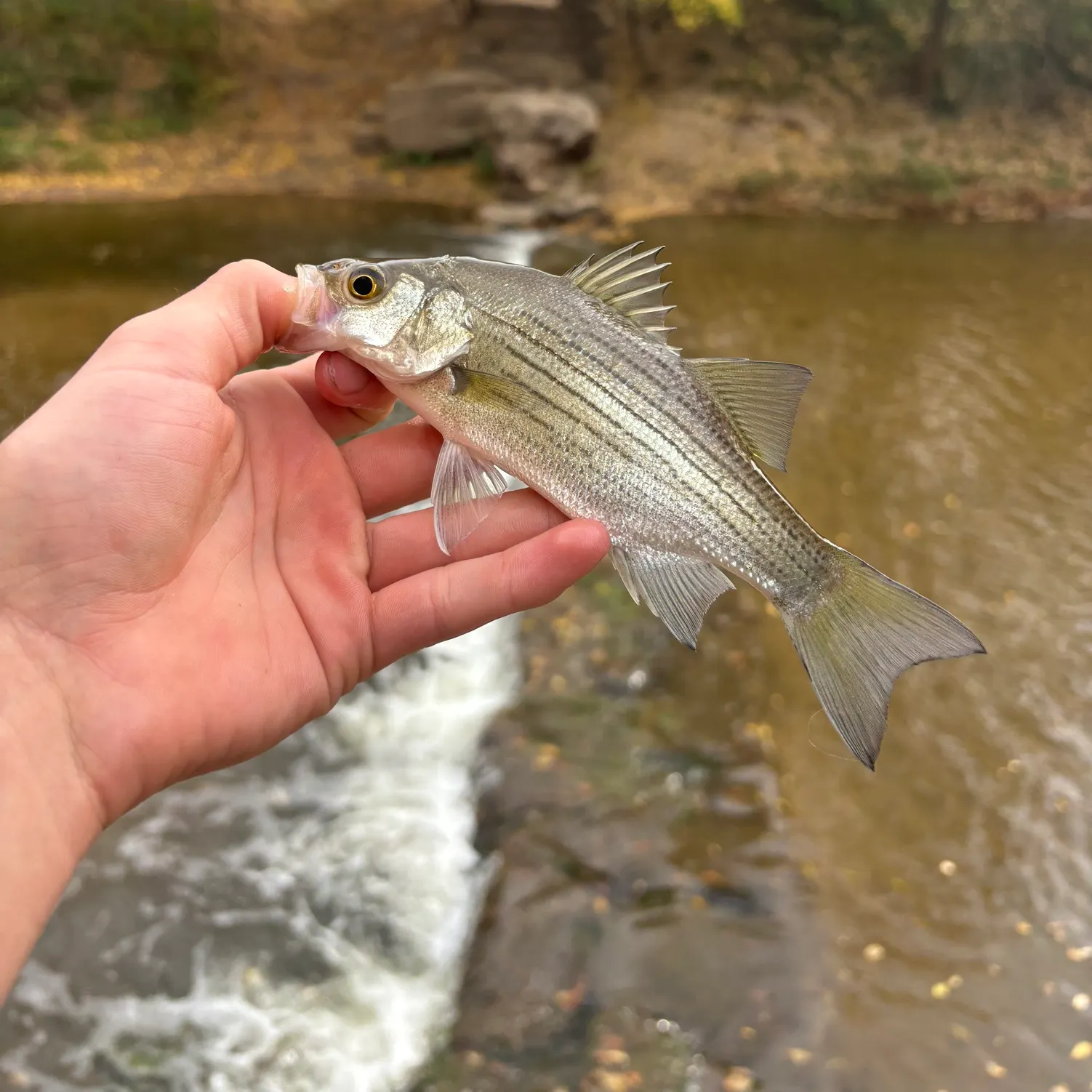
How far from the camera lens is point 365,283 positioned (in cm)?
241

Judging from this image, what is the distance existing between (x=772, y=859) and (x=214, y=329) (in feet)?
11.8

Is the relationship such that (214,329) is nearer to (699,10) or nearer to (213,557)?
(213,557)

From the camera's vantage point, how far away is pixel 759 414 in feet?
7.85

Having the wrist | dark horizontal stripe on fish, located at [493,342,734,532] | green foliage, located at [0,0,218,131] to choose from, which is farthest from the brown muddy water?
green foliage, located at [0,0,218,131]

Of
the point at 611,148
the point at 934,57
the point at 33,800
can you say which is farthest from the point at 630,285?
the point at 934,57

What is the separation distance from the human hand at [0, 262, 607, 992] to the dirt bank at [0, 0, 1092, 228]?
44.4 feet

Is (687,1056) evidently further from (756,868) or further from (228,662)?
(228,662)

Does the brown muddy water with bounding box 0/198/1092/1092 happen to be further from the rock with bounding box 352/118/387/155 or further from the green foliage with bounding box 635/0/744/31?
the green foliage with bounding box 635/0/744/31

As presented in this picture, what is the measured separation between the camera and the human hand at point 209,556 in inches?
78.9

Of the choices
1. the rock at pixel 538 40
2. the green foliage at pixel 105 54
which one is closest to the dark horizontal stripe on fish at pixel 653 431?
the rock at pixel 538 40

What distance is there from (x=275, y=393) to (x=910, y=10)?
24043 millimetres

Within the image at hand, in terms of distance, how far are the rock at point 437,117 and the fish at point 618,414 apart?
52.9ft

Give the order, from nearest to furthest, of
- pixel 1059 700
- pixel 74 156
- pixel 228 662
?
pixel 228 662
pixel 1059 700
pixel 74 156

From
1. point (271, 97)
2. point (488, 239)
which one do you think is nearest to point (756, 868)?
point (488, 239)
